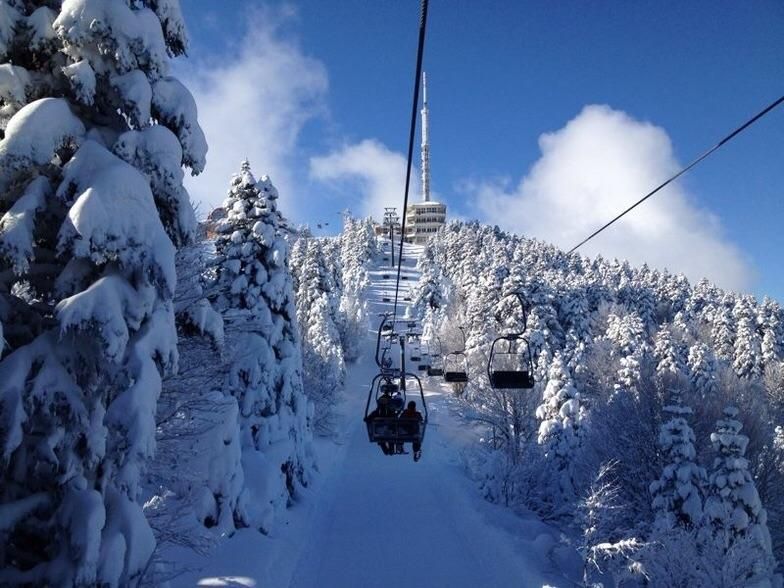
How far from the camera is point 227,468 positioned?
16.4 m

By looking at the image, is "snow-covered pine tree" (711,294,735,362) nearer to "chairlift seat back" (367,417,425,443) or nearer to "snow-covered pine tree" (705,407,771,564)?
"snow-covered pine tree" (705,407,771,564)

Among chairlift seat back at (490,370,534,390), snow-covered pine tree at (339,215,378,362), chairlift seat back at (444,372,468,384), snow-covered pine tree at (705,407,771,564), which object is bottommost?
snow-covered pine tree at (705,407,771,564)

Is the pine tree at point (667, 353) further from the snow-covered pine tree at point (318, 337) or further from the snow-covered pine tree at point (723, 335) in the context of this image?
the snow-covered pine tree at point (318, 337)

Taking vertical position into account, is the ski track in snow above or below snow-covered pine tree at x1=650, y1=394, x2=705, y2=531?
below

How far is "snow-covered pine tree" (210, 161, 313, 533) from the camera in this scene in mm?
19878

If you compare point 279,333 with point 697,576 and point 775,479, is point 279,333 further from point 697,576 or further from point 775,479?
point 775,479

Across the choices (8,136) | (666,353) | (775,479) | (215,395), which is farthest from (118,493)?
(666,353)

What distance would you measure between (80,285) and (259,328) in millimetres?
13979

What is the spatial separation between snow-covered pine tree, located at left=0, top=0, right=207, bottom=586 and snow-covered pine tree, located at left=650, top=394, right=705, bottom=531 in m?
20.7

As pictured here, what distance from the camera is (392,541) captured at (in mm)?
22766

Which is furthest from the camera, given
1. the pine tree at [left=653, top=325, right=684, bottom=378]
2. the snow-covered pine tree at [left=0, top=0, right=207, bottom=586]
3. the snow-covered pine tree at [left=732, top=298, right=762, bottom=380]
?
the snow-covered pine tree at [left=732, top=298, right=762, bottom=380]

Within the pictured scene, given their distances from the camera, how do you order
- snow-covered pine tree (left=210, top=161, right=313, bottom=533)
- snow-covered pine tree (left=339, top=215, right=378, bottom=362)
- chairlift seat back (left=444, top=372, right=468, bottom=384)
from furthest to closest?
snow-covered pine tree (left=339, top=215, right=378, bottom=362) → snow-covered pine tree (left=210, top=161, right=313, bottom=533) → chairlift seat back (left=444, top=372, right=468, bottom=384)

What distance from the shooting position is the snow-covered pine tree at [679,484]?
20609 millimetres

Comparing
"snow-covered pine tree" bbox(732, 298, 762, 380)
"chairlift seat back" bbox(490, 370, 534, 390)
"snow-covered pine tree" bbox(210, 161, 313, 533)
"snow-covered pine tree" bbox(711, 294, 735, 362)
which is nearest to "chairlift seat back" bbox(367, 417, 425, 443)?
"chairlift seat back" bbox(490, 370, 534, 390)
